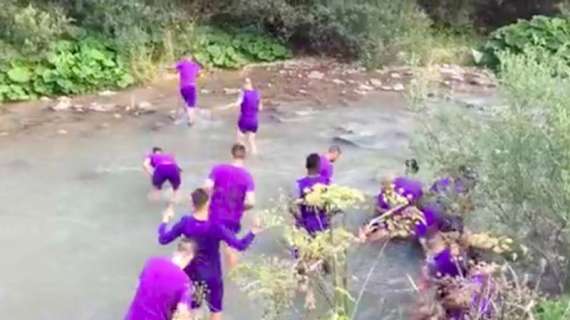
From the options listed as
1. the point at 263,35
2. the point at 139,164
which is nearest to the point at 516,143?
the point at 139,164

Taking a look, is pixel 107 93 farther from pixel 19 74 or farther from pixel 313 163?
pixel 313 163

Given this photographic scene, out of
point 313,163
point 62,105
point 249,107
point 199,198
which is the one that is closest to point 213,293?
point 199,198

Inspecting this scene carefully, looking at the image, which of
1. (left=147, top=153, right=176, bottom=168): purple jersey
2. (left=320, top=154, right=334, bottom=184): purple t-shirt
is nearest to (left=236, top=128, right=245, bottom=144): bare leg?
(left=147, top=153, right=176, bottom=168): purple jersey

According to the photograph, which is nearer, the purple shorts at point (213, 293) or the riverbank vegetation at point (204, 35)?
the purple shorts at point (213, 293)

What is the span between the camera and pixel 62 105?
17.0 metres

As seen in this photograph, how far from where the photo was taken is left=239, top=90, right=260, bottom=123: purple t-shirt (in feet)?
44.3

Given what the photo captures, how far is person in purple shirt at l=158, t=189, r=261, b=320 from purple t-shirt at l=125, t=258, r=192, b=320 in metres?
1.04

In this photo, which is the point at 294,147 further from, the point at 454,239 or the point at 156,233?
the point at 454,239

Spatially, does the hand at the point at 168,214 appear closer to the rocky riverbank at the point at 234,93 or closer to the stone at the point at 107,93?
the rocky riverbank at the point at 234,93

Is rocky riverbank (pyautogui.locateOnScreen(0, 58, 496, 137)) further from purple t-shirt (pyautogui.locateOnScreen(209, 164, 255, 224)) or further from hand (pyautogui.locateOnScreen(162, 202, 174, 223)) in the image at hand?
purple t-shirt (pyautogui.locateOnScreen(209, 164, 255, 224))

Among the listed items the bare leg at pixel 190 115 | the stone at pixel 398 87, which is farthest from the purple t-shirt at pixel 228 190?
the stone at pixel 398 87

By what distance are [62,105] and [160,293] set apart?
10.7 metres

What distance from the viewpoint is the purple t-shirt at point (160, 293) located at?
268 inches

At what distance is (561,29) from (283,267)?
1706cm
